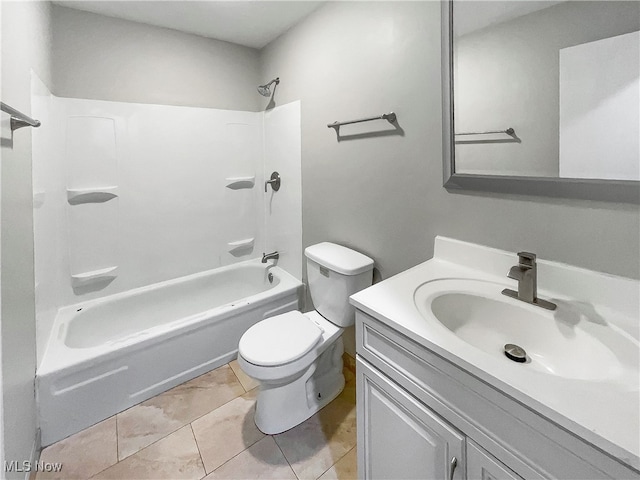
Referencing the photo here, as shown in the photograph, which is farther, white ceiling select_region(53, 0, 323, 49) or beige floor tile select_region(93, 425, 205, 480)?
white ceiling select_region(53, 0, 323, 49)

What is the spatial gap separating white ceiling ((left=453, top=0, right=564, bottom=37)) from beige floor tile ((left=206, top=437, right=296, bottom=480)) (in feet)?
6.52

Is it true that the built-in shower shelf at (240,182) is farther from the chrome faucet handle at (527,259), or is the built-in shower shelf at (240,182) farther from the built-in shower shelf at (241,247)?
the chrome faucet handle at (527,259)

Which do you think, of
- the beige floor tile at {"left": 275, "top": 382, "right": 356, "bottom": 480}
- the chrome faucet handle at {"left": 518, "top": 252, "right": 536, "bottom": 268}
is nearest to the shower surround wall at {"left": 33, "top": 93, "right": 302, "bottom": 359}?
the beige floor tile at {"left": 275, "top": 382, "right": 356, "bottom": 480}

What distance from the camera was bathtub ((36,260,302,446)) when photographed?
59.2 inches

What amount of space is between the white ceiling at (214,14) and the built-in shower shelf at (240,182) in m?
1.07

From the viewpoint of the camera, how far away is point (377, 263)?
1.70m

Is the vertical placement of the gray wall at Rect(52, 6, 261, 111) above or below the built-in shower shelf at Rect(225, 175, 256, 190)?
above

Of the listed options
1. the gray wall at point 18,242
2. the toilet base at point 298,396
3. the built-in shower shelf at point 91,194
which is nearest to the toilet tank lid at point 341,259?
the toilet base at point 298,396

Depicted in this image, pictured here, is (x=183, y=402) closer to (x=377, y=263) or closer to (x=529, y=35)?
(x=377, y=263)

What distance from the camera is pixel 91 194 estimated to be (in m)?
2.01

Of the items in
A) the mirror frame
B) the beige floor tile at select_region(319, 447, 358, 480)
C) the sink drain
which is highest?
the mirror frame

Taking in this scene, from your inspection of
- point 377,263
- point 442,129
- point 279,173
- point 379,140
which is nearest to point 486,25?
point 442,129

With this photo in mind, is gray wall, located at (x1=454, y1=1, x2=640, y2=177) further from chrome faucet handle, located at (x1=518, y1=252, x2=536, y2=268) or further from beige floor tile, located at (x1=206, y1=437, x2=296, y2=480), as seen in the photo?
beige floor tile, located at (x1=206, y1=437, x2=296, y2=480)

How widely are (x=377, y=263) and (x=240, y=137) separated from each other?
5.45ft
